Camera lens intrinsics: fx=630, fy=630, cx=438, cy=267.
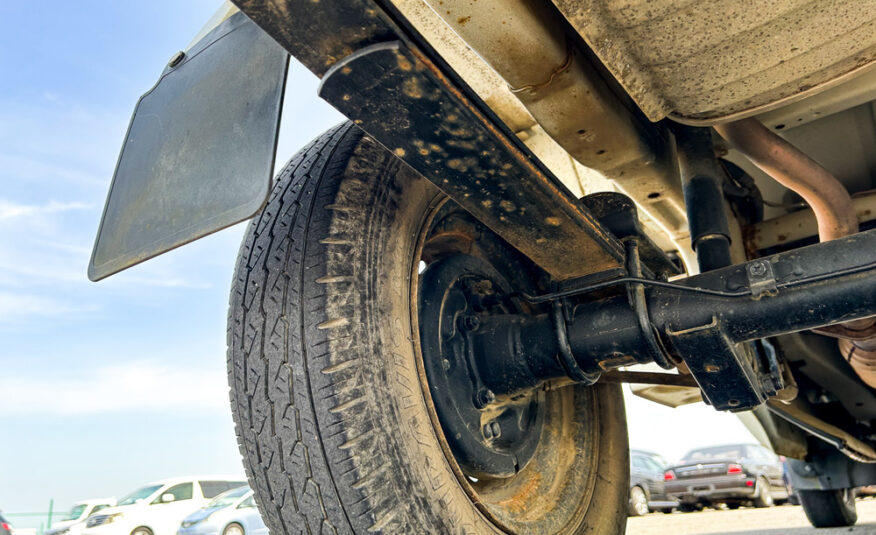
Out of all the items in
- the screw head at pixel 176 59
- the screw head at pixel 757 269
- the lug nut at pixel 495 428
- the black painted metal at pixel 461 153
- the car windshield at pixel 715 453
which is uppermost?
the screw head at pixel 176 59

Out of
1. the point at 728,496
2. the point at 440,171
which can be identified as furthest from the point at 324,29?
the point at 728,496

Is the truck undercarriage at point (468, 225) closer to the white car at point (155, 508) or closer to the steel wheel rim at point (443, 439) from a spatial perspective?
the steel wheel rim at point (443, 439)

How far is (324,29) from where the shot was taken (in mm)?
726

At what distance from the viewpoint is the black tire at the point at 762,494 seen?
11.7 m

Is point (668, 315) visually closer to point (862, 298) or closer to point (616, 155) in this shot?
point (862, 298)

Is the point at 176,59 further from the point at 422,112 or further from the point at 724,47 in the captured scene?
the point at 724,47

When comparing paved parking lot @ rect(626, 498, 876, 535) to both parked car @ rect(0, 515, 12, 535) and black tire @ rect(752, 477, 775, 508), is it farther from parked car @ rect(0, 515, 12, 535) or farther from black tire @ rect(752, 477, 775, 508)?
parked car @ rect(0, 515, 12, 535)

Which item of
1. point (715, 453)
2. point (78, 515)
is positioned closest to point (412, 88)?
point (715, 453)

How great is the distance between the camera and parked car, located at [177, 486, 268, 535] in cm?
1083

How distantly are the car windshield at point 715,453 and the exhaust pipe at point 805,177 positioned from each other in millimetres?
11791

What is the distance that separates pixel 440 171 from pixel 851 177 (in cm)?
145

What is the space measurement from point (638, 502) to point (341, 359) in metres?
11.7

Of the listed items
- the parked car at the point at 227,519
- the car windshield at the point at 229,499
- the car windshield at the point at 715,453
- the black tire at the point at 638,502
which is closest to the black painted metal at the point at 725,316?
the black tire at the point at 638,502

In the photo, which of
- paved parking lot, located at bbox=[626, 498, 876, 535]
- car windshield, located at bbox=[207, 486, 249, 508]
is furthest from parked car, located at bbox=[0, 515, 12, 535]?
paved parking lot, located at bbox=[626, 498, 876, 535]
